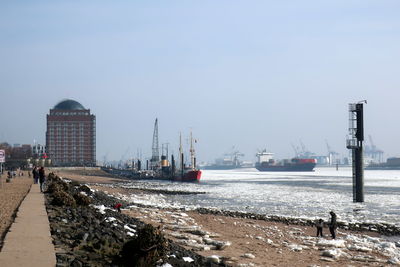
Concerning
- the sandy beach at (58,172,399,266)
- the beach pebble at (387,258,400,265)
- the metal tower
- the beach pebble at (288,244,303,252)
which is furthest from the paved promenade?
the metal tower

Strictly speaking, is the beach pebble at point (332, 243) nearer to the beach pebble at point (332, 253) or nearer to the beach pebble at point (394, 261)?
the beach pebble at point (332, 253)

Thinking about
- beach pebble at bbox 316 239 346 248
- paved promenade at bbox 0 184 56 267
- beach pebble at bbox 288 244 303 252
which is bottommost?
beach pebble at bbox 316 239 346 248

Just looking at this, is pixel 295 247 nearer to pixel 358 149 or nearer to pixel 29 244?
pixel 29 244

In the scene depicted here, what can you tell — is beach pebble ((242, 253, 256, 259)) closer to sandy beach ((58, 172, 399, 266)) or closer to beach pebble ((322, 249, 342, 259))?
sandy beach ((58, 172, 399, 266))

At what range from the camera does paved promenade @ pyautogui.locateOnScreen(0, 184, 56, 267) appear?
11891 mm

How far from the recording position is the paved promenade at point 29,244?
1189 centimetres

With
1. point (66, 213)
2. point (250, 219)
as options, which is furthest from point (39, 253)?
point (250, 219)

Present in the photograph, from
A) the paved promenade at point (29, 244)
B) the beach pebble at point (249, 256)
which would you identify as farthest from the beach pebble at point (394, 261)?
the paved promenade at point (29, 244)

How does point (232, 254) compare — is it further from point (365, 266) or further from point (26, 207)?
point (26, 207)

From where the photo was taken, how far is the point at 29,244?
1407 cm

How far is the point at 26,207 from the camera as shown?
25.1 metres

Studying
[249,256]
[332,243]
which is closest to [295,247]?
[332,243]

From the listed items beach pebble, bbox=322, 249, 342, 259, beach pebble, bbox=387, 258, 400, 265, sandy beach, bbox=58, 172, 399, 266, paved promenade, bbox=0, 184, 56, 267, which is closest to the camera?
paved promenade, bbox=0, 184, 56, 267

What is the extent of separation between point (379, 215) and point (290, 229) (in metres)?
16.8
